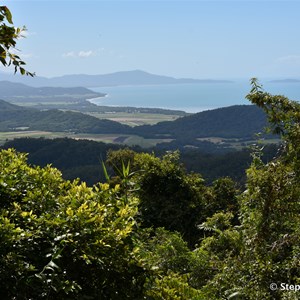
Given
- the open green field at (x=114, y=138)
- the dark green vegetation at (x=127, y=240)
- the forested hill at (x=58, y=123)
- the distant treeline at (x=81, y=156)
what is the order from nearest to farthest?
1. the dark green vegetation at (x=127, y=240)
2. the distant treeline at (x=81, y=156)
3. the open green field at (x=114, y=138)
4. the forested hill at (x=58, y=123)

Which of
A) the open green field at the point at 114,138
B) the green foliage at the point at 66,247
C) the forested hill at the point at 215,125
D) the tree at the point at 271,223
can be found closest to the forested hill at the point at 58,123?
the open green field at the point at 114,138

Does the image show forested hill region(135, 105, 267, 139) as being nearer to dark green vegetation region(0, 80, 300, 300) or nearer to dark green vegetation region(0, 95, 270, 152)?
dark green vegetation region(0, 95, 270, 152)

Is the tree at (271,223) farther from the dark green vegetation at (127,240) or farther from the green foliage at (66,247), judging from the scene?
the green foliage at (66,247)

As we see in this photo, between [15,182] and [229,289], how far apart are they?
2973 mm

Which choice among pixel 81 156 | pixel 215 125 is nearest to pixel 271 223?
pixel 81 156

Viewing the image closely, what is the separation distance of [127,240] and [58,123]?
6933 inches

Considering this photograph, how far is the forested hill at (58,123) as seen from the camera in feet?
525

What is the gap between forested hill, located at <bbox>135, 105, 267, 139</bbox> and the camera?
146 metres

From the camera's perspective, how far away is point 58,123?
174750 millimetres

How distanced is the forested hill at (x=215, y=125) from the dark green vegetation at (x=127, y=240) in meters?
136

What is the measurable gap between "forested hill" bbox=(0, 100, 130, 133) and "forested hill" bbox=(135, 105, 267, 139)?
13561mm

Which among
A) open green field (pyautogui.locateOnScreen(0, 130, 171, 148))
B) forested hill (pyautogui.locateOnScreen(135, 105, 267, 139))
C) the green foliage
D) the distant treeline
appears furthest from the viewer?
forested hill (pyautogui.locateOnScreen(135, 105, 267, 139))

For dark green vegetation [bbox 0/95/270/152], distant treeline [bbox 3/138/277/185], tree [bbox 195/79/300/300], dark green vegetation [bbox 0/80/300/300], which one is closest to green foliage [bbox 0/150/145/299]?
dark green vegetation [bbox 0/80/300/300]

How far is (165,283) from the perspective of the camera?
4.27 metres
